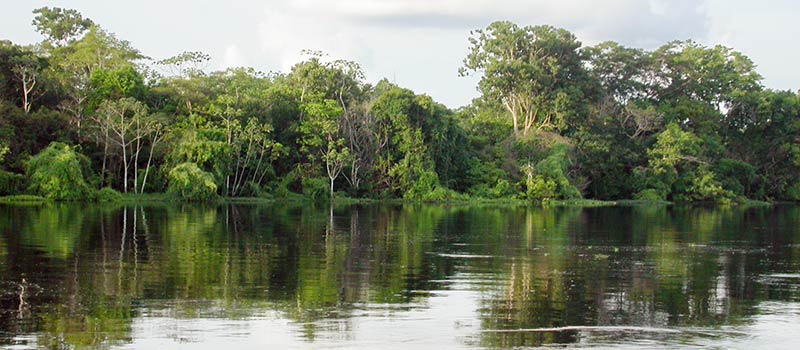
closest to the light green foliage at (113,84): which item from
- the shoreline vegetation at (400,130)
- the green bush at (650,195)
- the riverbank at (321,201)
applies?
the shoreline vegetation at (400,130)

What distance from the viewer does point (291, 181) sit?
209 ft

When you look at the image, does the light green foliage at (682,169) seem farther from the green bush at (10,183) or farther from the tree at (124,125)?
the green bush at (10,183)

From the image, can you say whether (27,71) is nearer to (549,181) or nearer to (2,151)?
(2,151)

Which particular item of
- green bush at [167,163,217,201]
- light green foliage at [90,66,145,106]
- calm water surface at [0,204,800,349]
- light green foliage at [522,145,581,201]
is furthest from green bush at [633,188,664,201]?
light green foliage at [90,66,145,106]

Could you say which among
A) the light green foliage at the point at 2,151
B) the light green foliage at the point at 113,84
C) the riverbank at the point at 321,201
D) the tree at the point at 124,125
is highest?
the light green foliage at the point at 113,84

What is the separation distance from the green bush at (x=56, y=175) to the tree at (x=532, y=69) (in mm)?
33363

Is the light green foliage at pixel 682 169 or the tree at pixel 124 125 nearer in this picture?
the tree at pixel 124 125

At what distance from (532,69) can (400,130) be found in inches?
505

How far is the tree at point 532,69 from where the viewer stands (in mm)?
72188

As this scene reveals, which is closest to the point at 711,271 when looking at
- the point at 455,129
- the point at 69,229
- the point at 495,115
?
the point at 69,229

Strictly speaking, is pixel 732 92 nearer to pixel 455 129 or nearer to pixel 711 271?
pixel 455 129

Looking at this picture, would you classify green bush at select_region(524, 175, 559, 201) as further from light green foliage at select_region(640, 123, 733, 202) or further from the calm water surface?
the calm water surface

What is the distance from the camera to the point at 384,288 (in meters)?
18.2

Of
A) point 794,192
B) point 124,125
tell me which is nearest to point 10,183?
point 124,125
